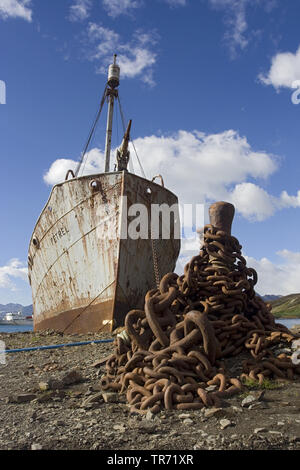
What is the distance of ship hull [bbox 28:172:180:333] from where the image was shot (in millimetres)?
9617

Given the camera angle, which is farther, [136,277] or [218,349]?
[136,277]

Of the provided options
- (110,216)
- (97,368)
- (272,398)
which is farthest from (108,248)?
(272,398)

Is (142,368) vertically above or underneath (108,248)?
underneath

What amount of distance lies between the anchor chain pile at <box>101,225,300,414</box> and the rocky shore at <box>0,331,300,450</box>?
0.15 metres

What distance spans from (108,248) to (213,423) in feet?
23.4

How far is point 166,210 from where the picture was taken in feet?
37.0

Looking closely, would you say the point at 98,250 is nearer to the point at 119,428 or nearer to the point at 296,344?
the point at 296,344

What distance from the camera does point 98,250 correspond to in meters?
9.94

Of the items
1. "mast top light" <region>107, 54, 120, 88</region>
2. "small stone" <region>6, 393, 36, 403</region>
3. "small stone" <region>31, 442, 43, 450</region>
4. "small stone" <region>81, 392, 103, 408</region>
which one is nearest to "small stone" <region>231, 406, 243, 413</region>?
"small stone" <region>81, 392, 103, 408</region>

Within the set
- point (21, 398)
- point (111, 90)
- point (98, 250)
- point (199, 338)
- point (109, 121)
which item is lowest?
point (21, 398)

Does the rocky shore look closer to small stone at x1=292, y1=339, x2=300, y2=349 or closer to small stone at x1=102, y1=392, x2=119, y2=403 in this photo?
small stone at x1=102, y1=392, x2=119, y2=403

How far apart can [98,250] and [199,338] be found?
6.38 m

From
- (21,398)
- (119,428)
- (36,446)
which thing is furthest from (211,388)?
(21,398)

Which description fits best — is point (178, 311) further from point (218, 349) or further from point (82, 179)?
point (82, 179)
